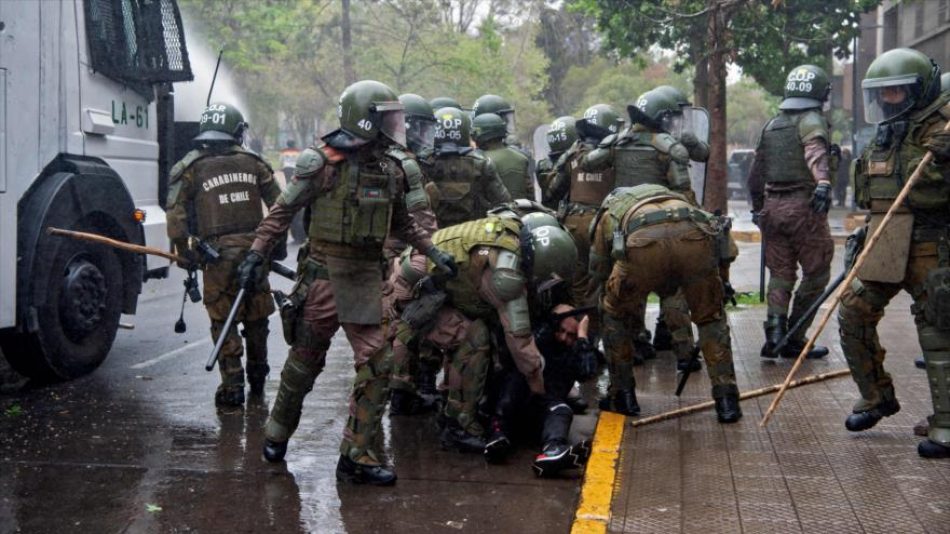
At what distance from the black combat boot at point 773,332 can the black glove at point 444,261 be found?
3422mm

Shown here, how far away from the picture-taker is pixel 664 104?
7.43 meters

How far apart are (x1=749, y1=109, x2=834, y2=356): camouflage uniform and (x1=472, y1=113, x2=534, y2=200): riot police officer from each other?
1827mm

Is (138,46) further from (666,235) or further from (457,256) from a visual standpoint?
(666,235)

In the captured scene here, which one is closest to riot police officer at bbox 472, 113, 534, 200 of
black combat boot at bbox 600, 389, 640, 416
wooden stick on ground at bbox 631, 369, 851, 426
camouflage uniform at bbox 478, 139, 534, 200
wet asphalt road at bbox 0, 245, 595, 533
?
camouflage uniform at bbox 478, 139, 534, 200

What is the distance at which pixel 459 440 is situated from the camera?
18.4ft

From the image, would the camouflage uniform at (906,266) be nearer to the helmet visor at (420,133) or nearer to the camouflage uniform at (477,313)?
the camouflage uniform at (477,313)

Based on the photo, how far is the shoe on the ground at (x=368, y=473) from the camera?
16.5 ft

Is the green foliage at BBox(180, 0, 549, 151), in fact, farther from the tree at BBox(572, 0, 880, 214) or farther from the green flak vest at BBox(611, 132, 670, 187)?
the green flak vest at BBox(611, 132, 670, 187)

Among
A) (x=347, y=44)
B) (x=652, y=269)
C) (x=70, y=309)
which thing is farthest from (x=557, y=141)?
(x=347, y=44)

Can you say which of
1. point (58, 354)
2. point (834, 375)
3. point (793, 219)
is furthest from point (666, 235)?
point (58, 354)

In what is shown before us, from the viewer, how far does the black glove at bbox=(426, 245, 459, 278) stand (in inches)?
209

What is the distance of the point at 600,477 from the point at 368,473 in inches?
42.3

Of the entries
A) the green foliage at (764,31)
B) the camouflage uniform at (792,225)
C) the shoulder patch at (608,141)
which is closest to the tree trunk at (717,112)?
the green foliage at (764,31)

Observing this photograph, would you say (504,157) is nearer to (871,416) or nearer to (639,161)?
(639,161)
